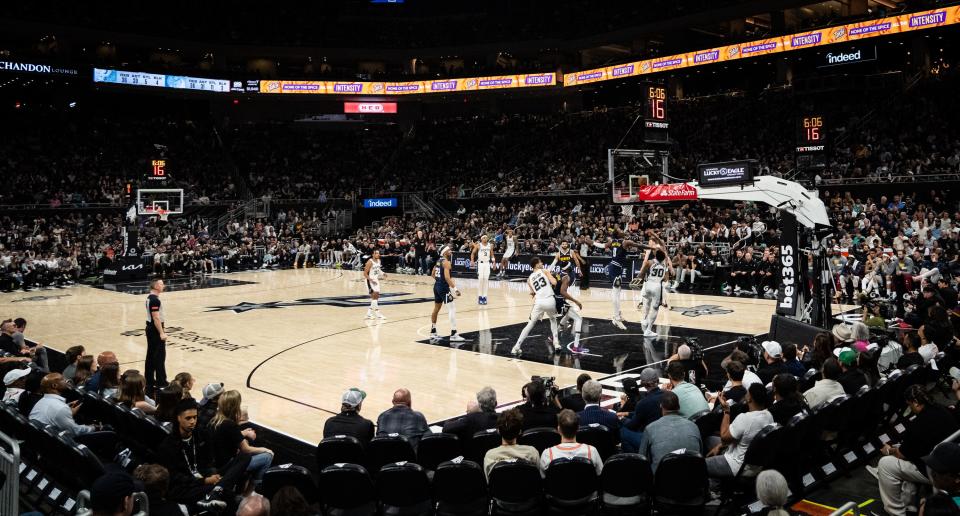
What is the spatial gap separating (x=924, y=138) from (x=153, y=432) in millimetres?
33209

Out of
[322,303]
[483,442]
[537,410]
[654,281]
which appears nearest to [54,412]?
[483,442]

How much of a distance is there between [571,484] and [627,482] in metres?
0.43

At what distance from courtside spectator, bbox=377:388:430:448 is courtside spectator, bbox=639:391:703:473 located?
7.13 ft

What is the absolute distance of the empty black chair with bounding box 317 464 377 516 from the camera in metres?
5.38

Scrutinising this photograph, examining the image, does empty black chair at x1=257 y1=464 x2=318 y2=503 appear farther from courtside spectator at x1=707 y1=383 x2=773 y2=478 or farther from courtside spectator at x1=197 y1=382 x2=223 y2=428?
courtside spectator at x1=707 y1=383 x2=773 y2=478

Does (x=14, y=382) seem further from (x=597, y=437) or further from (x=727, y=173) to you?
(x=727, y=173)

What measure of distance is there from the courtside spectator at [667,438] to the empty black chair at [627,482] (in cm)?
36

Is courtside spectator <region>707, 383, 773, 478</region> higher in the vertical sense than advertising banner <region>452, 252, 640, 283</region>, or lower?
lower

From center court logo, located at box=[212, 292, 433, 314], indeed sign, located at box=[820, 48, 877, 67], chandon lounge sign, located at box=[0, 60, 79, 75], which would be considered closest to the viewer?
center court logo, located at box=[212, 292, 433, 314]

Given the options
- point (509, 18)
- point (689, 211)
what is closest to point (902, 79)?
point (689, 211)

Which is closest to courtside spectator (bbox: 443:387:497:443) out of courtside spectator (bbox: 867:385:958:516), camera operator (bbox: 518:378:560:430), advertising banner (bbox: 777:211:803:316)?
camera operator (bbox: 518:378:560:430)

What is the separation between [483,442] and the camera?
20.2ft

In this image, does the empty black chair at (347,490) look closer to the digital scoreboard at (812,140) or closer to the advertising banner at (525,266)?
the advertising banner at (525,266)

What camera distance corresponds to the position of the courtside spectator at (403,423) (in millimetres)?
6895
